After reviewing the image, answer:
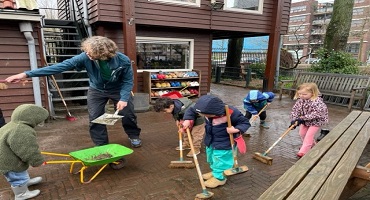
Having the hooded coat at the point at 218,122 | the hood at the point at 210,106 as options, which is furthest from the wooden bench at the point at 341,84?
the hood at the point at 210,106

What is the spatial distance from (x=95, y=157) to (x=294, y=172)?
2.28 metres

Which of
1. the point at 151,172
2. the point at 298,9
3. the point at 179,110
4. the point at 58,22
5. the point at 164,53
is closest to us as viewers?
the point at 151,172

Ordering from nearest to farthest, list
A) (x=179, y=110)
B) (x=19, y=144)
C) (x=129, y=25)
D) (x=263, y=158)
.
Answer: (x=19, y=144) → (x=179, y=110) → (x=263, y=158) → (x=129, y=25)

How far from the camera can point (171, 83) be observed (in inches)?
331

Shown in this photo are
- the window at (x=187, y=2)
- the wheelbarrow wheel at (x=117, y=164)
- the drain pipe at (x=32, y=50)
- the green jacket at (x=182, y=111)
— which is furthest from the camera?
the window at (x=187, y=2)

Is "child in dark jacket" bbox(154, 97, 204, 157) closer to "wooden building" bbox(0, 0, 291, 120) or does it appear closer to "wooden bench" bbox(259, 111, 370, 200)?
"wooden bench" bbox(259, 111, 370, 200)

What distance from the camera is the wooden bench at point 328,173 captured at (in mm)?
1906

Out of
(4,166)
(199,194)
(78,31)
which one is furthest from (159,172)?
(78,31)

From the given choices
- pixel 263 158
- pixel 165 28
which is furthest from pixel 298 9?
pixel 263 158

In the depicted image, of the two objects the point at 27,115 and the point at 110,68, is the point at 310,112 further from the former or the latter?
the point at 27,115

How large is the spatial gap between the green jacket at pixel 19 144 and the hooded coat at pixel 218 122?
1.59 m

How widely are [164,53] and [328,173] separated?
23.6 ft

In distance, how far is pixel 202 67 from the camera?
9477 millimetres

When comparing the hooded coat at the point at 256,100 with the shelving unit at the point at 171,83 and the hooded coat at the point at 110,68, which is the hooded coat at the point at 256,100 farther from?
the shelving unit at the point at 171,83
